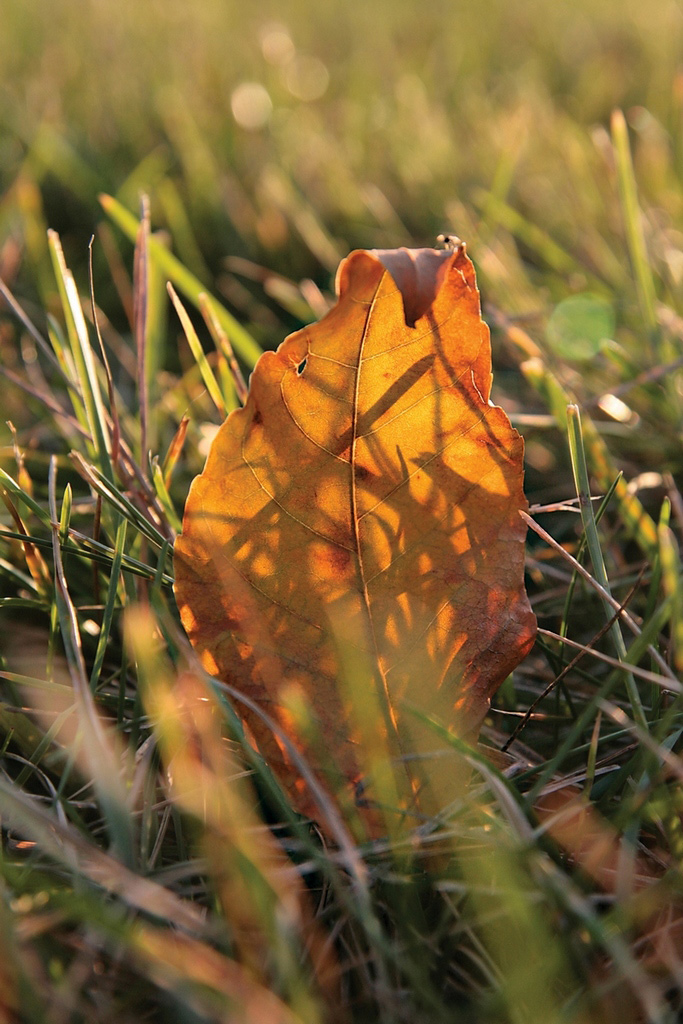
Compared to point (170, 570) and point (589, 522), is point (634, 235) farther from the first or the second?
point (170, 570)

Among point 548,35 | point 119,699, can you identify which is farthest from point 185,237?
point 548,35

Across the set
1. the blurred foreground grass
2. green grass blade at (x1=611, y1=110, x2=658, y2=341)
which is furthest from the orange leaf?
green grass blade at (x1=611, y1=110, x2=658, y2=341)

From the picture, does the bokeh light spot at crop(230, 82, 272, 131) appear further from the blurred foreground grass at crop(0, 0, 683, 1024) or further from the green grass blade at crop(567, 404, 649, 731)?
the green grass blade at crop(567, 404, 649, 731)

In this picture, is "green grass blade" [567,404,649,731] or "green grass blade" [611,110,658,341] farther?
"green grass blade" [611,110,658,341]

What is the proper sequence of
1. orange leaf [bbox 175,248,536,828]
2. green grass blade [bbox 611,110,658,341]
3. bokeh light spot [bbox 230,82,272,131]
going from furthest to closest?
bokeh light spot [bbox 230,82,272,131]
green grass blade [bbox 611,110,658,341]
orange leaf [bbox 175,248,536,828]

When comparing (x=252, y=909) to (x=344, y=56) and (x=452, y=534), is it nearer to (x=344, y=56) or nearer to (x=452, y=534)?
(x=452, y=534)

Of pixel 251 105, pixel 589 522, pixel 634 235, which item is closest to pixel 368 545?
pixel 589 522
